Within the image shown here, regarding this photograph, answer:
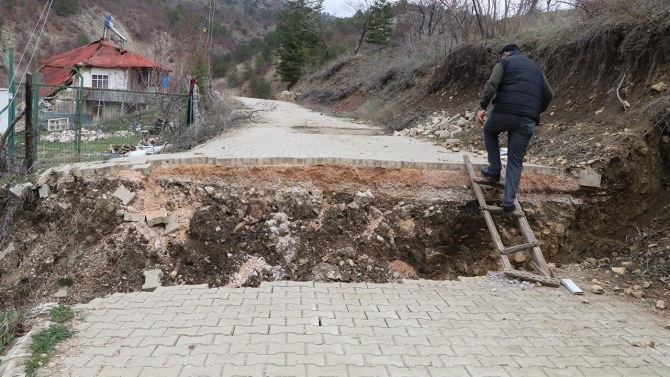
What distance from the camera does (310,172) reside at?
20.5ft

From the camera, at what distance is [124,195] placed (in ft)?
18.7

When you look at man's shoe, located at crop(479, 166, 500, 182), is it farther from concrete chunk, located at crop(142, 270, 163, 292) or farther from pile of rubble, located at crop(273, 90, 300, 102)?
pile of rubble, located at crop(273, 90, 300, 102)

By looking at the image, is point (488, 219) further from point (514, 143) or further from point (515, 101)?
point (515, 101)

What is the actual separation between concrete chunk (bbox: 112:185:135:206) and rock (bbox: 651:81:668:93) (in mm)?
7200

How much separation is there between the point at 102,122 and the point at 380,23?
108ft

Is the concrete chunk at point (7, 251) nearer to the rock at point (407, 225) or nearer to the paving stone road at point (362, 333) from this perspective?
the paving stone road at point (362, 333)

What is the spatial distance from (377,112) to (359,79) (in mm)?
11367

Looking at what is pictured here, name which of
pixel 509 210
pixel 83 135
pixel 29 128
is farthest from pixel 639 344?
pixel 83 135

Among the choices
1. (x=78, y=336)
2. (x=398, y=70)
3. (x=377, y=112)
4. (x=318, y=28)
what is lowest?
(x=78, y=336)

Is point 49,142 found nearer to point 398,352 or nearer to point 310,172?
point 310,172

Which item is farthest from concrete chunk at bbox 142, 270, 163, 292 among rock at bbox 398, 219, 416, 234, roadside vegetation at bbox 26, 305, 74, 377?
rock at bbox 398, 219, 416, 234

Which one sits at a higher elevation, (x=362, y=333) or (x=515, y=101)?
(x=515, y=101)

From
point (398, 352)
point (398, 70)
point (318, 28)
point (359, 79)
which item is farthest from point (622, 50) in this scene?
point (318, 28)

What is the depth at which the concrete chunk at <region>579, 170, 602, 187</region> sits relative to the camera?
6.26 m
